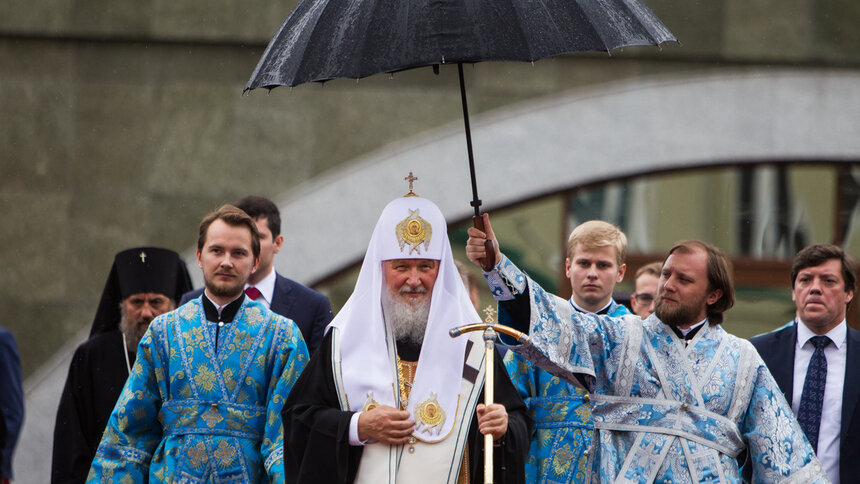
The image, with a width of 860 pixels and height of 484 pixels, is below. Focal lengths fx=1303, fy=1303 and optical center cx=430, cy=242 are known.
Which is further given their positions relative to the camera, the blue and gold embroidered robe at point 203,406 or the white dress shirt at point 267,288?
the white dress shirt at point 267,288

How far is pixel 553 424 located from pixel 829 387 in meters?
1.43

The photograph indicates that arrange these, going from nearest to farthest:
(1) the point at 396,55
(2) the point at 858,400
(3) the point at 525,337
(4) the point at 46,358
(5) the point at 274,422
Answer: (1) the point at 396,55
(3) the point at 525,337
(5) the point at 274,422
(2) the point at 858,400
(4) the point at 46,358

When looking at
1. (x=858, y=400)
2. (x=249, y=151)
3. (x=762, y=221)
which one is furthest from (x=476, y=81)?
(x=858, y=400)

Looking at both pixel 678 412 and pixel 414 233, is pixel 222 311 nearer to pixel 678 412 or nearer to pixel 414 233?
pixel 414 233

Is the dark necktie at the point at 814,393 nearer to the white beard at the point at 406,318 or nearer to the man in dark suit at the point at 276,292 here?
the white beard at the point at 406,318

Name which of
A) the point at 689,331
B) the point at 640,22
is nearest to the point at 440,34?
the point at 640,22

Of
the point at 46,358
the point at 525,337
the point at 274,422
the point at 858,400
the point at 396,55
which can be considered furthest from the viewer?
the point at 46,358

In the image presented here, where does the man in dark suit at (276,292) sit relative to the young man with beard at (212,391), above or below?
→ above

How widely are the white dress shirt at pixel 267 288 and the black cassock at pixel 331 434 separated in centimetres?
165

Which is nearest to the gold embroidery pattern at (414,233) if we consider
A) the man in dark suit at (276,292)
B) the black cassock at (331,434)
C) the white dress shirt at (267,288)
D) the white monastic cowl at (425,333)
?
the white monastic cowl at (425,333)

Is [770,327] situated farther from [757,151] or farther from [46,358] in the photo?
[46,358]

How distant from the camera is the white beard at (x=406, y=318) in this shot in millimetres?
5121

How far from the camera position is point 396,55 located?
4.17 meters

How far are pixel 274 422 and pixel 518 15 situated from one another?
7.24ft
